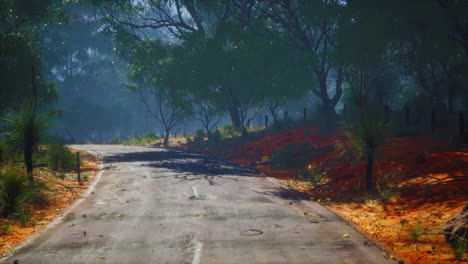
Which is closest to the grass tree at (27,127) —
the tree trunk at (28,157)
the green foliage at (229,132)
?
the tree trunk at (28,157)

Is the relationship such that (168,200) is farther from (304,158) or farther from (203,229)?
(304,158)

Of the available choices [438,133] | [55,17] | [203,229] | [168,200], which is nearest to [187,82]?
[55,17]

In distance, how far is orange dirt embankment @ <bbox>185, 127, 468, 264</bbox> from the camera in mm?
7664

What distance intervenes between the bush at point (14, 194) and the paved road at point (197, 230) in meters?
1.24

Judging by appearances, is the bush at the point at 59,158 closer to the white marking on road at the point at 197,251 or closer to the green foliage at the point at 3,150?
the green foliage at the point at 3,150

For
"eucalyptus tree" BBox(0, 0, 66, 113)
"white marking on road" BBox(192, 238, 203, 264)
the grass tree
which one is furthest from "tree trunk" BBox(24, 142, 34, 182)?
"eucalyptus tree" BBox(0, 0, 66, 113)

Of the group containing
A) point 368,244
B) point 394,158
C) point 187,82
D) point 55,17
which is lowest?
point 368,244

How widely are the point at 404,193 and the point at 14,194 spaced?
34.8ft

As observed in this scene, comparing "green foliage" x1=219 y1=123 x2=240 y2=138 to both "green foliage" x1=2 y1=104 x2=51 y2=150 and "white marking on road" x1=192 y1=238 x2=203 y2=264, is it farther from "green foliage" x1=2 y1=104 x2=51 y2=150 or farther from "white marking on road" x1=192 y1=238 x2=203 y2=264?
"white marking on road" x1=192 y1=238 x2=203 y2=264

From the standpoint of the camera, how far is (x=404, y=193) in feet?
37.8

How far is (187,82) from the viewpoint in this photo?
117ft

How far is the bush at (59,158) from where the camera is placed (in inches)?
701

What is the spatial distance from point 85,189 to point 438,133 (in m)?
16.4

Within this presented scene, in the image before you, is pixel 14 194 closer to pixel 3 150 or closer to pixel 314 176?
pixel 3 150
